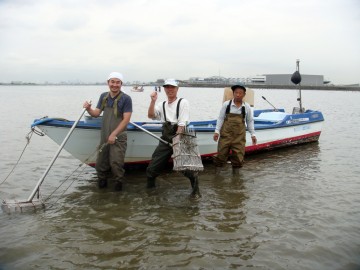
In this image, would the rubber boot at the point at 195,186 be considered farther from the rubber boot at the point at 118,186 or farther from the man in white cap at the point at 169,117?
the rubber boot at the point at 118,186

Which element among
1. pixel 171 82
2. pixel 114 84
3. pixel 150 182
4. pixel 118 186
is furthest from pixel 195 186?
pixel 114 84

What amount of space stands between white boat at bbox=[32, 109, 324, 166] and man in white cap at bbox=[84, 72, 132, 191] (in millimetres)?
467

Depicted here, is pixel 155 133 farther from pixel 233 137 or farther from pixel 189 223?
pixel 189 223

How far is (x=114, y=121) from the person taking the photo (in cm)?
646

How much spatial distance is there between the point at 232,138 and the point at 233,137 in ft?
0.11

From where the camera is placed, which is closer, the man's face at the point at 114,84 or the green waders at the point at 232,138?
the man's face at the point at 114,84

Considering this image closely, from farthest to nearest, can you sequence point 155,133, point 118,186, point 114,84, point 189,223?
1. point 155,133
2. point 118,186
3. point 114,84
4. point 189,223

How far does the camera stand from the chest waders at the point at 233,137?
7.50m

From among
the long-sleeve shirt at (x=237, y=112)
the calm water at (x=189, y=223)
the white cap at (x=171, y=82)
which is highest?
the white cap at (x=171, y=82)

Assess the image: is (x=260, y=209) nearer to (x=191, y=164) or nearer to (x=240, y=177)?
(x=191, y=164)

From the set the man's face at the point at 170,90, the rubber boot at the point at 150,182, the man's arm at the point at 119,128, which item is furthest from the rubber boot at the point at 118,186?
the man's face at the point at 170,90

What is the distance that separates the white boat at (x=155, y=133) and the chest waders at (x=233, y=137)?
124 cm

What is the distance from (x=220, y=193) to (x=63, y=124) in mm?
3492

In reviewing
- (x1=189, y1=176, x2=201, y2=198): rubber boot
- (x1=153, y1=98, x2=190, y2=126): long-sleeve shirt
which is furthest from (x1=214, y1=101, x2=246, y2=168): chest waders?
(x1=153, y1=98, x2=190, y2=126): long-sleeve shirt
